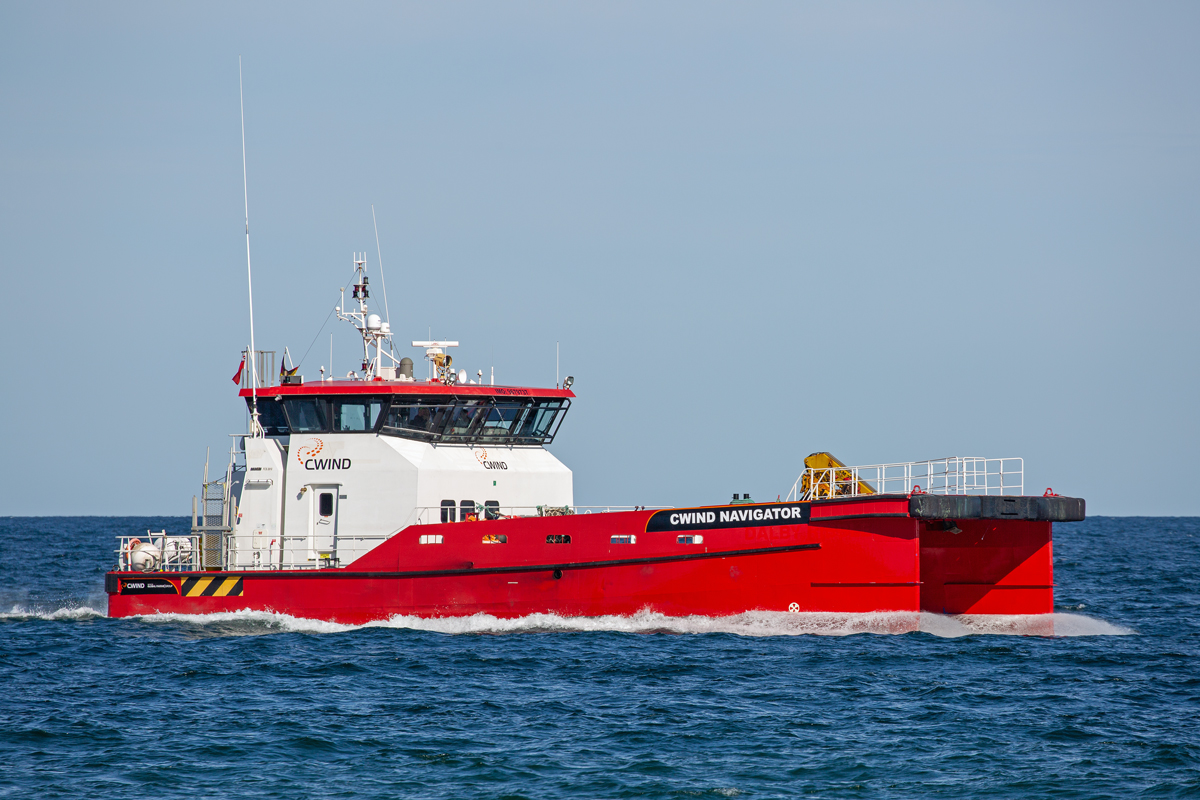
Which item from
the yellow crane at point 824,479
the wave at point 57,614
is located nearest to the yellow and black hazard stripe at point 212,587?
the wave at point 57,614

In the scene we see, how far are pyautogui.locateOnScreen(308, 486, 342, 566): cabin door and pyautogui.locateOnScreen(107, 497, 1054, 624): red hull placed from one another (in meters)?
0.63

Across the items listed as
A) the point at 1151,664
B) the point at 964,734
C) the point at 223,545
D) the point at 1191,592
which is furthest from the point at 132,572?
the point at 1191,592

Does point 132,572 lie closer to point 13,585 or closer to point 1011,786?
point 13,585

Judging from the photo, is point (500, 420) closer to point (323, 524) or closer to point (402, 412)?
point (402, 412)

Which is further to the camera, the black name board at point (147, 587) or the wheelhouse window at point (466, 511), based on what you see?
the black name board at point (147, 587)

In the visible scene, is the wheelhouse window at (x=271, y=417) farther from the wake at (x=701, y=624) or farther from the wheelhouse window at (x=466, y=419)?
the wake at (x=701, y=624)

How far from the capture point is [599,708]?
13227 mm

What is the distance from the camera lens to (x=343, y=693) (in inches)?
555

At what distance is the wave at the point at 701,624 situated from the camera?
16859 mm

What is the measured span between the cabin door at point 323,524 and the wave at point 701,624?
103 cm

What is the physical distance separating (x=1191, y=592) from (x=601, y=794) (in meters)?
21.6

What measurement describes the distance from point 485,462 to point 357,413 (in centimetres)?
215

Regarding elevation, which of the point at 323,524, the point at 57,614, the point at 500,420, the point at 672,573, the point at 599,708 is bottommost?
the point at 57,614

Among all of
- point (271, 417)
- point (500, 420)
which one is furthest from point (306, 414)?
point (500, 420)
